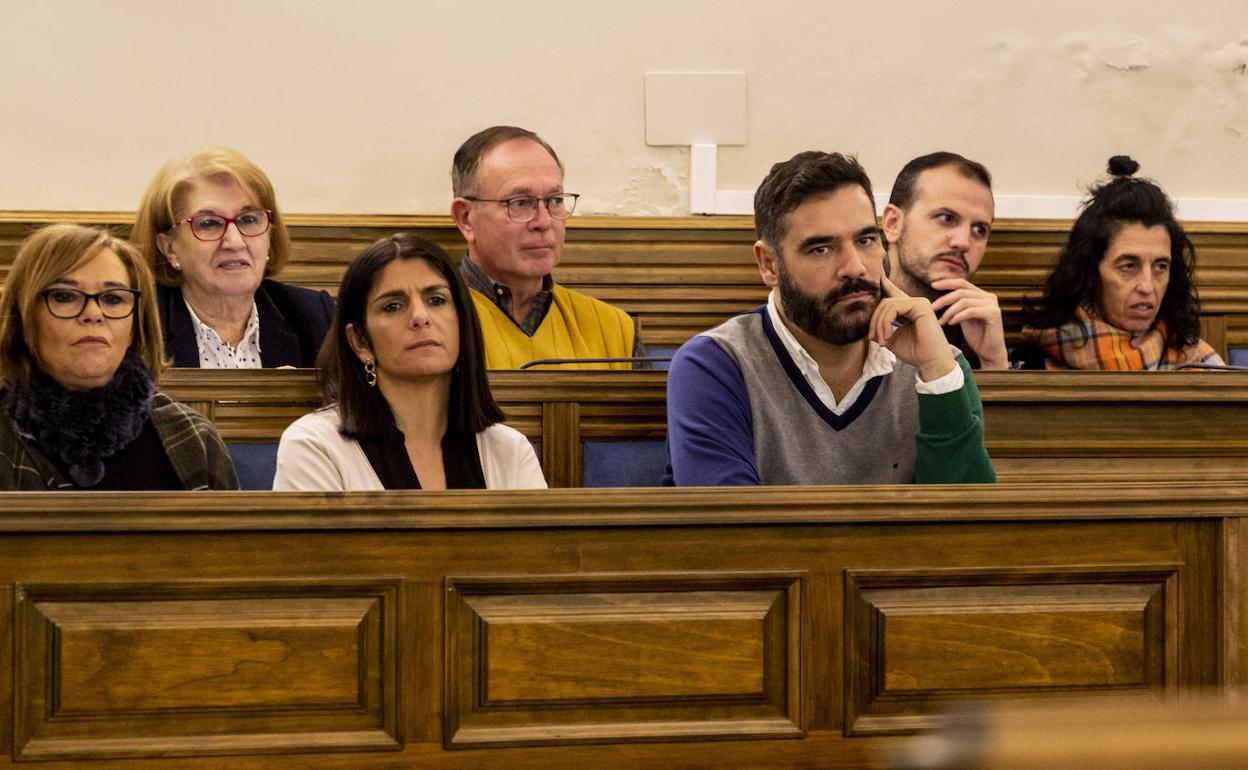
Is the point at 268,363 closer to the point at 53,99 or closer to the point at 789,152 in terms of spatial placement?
the point at 53,99

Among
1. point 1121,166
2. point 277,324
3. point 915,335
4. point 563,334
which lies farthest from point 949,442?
point 1121,166

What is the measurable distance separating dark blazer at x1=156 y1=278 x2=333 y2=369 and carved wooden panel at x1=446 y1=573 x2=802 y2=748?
117 cm

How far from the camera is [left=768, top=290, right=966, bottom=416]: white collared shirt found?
Result: 2.06 metres

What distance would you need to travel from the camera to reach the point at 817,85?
11.7 ft

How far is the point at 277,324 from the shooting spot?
106 inches

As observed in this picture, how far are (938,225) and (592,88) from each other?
3.04 ft

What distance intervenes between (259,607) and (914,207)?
1.73 meters

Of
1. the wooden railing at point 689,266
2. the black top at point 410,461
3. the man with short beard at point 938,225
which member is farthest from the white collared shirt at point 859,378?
the wooden railing at point 689,266

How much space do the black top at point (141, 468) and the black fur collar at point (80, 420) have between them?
0.02 m

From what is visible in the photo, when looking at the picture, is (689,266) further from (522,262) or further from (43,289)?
(43,289)

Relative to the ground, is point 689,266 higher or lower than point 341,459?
higher

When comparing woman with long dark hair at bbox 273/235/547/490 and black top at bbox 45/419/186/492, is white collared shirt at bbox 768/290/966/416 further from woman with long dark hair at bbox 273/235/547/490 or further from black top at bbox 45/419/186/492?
black top at bbox 45/419/186/492

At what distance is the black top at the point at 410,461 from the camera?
199cm

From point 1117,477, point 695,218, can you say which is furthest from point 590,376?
point 695,218
